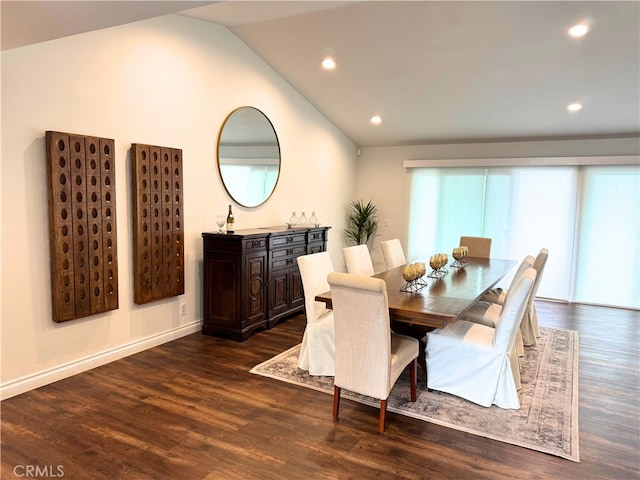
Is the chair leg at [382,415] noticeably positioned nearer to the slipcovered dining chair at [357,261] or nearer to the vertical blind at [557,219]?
the slipcovered dining chair at [357,261]

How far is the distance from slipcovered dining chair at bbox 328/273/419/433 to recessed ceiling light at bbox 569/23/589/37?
3.03 metres

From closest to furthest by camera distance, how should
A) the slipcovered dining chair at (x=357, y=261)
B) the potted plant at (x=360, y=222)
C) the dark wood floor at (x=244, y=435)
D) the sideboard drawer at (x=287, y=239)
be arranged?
the dark wood floor at (x=244, y=435)
the slipcovered dining chair at (x=357, y=261)
the sideboard drawer at (x=287, y=239)
the potted plant at (x=360, y=222)

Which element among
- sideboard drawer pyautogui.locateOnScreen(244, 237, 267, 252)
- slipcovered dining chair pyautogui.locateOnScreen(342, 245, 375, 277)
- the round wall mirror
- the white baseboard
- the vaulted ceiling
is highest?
the vaulted ceiling

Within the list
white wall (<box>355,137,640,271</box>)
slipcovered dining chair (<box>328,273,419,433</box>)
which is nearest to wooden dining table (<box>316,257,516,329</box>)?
slipcovered dining chair (<box>328,273,419,433</box>)

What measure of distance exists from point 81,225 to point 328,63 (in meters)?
3.14

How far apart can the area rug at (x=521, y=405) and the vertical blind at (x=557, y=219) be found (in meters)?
2.72

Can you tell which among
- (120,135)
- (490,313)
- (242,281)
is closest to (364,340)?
(490,313)

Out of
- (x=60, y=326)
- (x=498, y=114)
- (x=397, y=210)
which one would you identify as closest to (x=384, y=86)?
(x=498, y=114)

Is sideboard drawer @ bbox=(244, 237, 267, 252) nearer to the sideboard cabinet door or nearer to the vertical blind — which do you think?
the sideboard cabinet door

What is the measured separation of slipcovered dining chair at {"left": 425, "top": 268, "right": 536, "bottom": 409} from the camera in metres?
2.75

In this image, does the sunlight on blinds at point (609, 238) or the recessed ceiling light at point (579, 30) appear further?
the sunlight on blinds at point (609, 238)

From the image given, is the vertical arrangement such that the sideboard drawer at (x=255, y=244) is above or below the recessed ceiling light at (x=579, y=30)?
below

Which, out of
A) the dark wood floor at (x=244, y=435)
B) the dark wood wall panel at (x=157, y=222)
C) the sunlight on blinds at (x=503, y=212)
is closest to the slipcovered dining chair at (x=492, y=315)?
the dark wood floor at (x=244, y=435)

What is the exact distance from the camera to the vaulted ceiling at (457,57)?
362 centimetres
